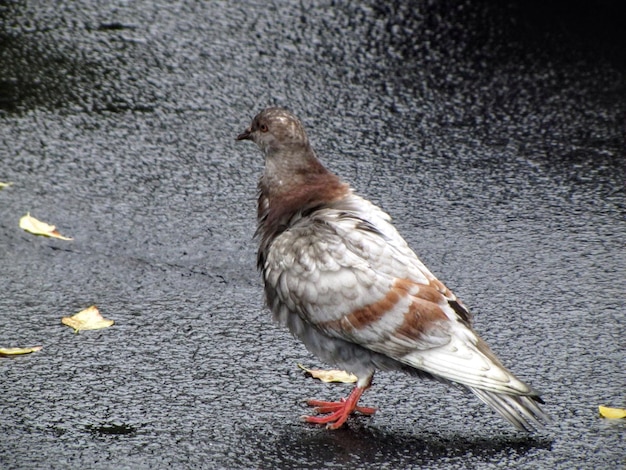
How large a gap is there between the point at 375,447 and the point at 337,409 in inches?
9.3

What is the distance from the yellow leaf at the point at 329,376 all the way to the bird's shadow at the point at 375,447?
14.7 inches

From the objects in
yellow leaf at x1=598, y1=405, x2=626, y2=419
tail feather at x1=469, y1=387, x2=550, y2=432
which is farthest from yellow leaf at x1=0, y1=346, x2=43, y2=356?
yellow leaf at x1=598, y1=405, x2=626, y2=419

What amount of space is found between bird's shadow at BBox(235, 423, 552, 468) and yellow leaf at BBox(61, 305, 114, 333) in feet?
3.45

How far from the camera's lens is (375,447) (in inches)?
143

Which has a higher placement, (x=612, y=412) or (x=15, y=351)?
(x=612, y=412)

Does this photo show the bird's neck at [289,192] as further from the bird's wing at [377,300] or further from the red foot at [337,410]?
the red foot at [337,410]

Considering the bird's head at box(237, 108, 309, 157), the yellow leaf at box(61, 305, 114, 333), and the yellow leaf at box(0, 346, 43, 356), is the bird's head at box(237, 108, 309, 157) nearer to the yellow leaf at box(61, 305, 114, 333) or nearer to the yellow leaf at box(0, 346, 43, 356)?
the yellow leaf at box(61, 305, 114, 333)

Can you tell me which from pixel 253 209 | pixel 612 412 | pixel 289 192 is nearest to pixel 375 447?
pixel 612 412

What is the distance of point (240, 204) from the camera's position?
545cm

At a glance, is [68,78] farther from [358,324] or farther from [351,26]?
[358,324]

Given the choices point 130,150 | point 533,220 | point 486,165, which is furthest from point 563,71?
point 130,150

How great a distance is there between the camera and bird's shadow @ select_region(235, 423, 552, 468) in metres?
3.51

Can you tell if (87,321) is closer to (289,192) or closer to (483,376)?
(289,192)

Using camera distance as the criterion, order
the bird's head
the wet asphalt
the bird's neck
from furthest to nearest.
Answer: the bird's head → the bird's neck → the wet asphalt
